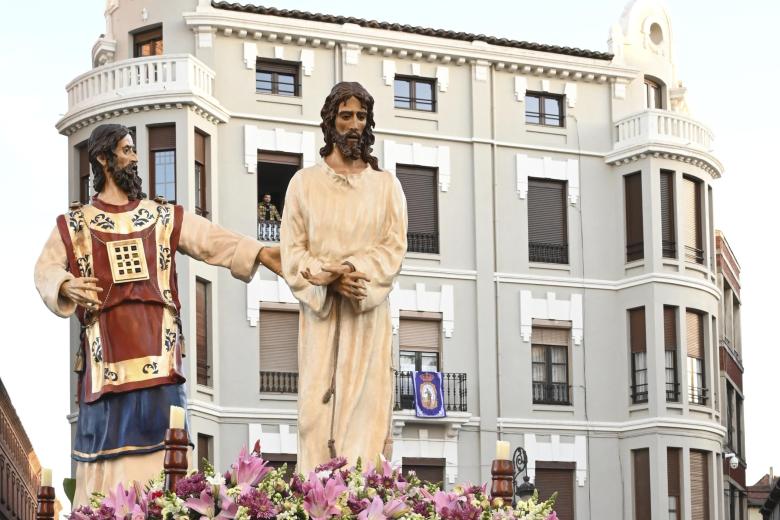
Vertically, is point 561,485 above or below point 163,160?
below

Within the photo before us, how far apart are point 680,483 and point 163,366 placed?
3899 cm

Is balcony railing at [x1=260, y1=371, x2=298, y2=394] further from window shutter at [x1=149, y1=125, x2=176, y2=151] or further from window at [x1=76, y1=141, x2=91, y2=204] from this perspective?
window at [x1=76, y1=141, x2=91, y2=204]

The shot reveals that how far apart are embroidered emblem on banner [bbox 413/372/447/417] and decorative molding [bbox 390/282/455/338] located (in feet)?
4.63

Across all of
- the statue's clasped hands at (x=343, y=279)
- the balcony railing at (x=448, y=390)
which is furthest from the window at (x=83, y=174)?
the statue's clasped hands at (x=343, y=279)

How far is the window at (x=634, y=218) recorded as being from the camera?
50.7 metres

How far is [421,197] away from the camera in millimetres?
49562

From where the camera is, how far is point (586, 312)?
50.6 m

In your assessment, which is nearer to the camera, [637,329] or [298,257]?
[298,257]

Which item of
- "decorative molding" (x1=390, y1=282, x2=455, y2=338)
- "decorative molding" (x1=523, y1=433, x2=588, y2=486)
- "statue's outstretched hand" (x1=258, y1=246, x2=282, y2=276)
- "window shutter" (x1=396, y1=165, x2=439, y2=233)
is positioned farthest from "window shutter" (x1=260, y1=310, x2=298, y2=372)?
"statue's outstretched hand" (x1=258, y1=246, x2=282, y2=276)

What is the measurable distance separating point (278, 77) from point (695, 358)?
12.6 meters

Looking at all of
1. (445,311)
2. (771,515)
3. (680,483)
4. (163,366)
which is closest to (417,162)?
(445,311)

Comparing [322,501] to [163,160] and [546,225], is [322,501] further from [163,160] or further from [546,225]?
[546,225]

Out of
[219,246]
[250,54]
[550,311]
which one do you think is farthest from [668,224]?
[219,246]

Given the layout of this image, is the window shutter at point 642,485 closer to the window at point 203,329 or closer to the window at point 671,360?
the window at point 671,360
